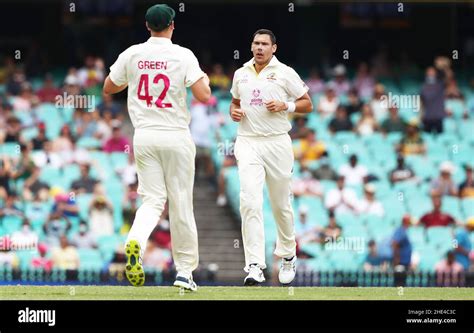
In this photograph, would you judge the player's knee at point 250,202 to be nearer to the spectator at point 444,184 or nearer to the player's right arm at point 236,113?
the player's right arm at point 236,113

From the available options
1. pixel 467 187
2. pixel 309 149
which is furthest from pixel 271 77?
pixel 467 187

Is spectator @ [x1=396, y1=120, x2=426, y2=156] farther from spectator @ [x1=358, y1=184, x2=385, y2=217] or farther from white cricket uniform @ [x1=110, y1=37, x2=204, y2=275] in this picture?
white cricket uniform @ [x1=110, y1=37, x2=204, y2=275]

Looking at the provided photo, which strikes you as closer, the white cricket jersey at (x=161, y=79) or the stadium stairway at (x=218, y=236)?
the white cricket jersey at (x=161, y=79)

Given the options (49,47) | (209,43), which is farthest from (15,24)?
(209,43)

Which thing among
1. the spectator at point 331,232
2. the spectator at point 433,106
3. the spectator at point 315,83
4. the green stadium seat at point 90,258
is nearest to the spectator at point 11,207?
the green stadium seat at point 90,258

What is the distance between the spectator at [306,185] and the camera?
24812 mm

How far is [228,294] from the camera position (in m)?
13.8

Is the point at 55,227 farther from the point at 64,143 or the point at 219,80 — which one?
the point at 219,80

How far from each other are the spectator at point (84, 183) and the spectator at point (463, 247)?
5.84 metres

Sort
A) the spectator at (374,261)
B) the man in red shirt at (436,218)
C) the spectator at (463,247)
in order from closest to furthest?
the spectator at (374,261) → the spectator at (463,247) → the man in red shirt at (436,218)

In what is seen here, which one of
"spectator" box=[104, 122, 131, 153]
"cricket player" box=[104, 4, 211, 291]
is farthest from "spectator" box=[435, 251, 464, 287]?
"cricket player" box=[104, 4, 211, 291]

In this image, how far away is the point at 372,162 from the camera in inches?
1025

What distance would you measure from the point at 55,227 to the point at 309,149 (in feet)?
15.9
